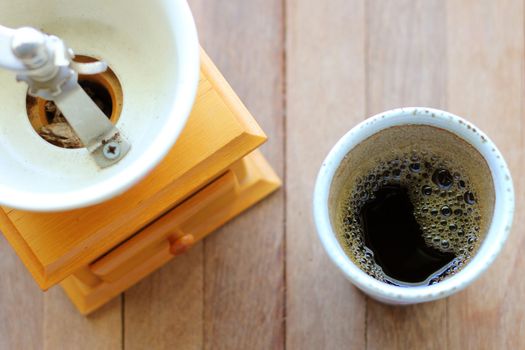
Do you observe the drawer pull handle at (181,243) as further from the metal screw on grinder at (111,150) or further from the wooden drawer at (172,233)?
the metal screw on grinder at (111,150)

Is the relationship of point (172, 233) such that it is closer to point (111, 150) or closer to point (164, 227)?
point (164, 227)

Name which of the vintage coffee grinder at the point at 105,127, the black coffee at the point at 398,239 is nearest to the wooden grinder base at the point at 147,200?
the vintage coffee grinder at the point at 105,127

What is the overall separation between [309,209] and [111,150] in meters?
0.23

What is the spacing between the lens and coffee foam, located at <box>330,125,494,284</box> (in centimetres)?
49

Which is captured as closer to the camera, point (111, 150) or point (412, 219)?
point (111, 150)

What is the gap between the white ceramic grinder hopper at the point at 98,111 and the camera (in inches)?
16.4

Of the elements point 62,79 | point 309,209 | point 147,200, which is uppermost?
point 62,79

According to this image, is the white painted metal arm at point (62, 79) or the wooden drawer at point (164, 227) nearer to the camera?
the white painted metal arm at point (62, 79)

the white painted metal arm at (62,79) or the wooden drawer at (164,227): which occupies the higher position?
the white painted metal arm at (62,79)

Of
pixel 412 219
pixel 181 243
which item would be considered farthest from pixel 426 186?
pixel 181 243

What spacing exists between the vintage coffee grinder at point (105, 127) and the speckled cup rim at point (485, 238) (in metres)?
0.07

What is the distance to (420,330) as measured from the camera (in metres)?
0.63

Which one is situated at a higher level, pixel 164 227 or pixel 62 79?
pixel 62 79

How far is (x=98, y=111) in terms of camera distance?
45 cm
